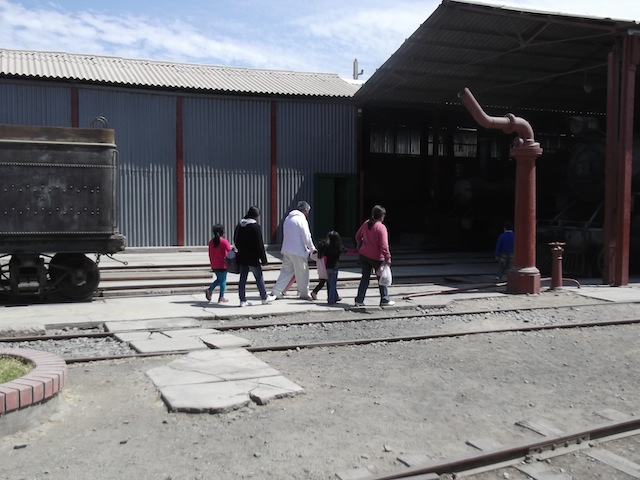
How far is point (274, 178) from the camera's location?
21.5 m

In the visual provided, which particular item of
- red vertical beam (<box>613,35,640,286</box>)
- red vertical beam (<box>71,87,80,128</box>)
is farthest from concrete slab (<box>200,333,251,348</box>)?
red vertical beam (<box>71,87,80,128</box>)

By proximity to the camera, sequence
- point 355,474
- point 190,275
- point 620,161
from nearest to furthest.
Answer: point 355,474 → point 620,161 → point 190,275

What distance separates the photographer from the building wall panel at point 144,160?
19453 mm

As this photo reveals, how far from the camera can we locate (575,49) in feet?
63.7

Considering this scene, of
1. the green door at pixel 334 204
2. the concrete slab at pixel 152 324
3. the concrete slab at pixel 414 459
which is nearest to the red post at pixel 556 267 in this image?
the concrete slab at pixel 152 324

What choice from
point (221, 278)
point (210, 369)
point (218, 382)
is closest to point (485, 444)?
point (218, 382)

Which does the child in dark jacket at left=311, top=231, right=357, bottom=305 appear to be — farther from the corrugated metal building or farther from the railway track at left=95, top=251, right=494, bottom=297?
the corrugated metal building

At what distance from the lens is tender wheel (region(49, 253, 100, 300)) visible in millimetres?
11656

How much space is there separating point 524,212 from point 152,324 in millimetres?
7890

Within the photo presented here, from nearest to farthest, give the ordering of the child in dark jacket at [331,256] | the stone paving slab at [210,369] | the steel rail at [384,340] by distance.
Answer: the stone paving slab at [210,369]
the steel rail at [384,340]
the child in dark jacket at [331,256]

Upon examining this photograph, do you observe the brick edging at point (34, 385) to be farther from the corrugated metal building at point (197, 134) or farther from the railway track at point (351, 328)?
the corrugated metal building at point (197, 134)

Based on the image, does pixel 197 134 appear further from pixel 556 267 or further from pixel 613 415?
pixel 613 415

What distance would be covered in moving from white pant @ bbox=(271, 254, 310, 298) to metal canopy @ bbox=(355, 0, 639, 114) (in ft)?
25.8

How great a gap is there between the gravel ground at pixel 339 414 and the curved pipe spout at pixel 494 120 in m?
5.43
